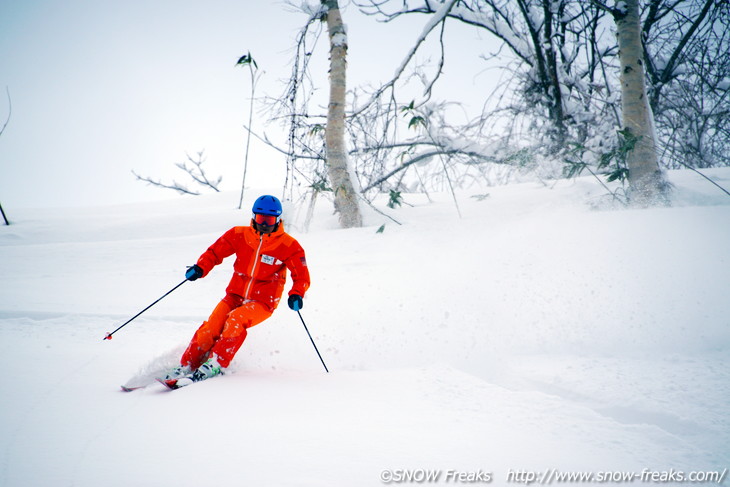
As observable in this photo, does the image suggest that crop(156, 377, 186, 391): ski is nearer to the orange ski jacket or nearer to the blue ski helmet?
the orange ski jacket

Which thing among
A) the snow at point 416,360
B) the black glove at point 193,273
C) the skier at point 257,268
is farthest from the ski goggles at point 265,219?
the snow at point 416,360

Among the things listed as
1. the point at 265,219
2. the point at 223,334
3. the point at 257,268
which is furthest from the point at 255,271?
the point at 223,334

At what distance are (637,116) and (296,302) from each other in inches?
175

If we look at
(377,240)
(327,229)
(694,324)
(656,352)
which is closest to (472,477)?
(656,352)

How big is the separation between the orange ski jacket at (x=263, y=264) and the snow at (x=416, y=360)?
0.42 m

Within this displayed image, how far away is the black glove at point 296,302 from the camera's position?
2.43m

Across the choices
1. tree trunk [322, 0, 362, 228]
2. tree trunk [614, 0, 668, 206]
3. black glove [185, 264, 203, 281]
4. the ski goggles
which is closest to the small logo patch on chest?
the ski goggles

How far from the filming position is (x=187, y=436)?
1.46m

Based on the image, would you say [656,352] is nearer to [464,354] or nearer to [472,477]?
[464,354]

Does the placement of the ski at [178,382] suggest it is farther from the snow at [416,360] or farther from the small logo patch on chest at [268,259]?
the small logo patch on chest at [268,259]

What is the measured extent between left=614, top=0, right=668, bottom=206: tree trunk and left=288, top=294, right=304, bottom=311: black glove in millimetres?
4015

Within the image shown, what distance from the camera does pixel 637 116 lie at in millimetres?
4121

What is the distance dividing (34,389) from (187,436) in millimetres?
1317

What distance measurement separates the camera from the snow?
1.29 meters
